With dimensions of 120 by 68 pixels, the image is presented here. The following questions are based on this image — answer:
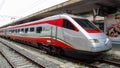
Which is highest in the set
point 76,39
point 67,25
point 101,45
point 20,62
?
point 67,25

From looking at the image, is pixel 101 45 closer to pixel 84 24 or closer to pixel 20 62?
pixel 84 24

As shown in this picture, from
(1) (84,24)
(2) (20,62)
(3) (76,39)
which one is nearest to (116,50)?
(1) (84,24)

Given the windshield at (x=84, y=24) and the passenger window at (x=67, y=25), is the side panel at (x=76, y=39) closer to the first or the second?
the passenger window at (x=67, y=25)

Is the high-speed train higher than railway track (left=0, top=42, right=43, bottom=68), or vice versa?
the high-speed train

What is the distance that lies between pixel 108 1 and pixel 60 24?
12.3 ft

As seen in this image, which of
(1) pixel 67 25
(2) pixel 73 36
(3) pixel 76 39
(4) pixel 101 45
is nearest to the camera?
(4) pixel 101 45

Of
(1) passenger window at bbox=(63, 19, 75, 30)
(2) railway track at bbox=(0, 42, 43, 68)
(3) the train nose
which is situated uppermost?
(1) passenger window at bbox=(63, 19, 75, 30)

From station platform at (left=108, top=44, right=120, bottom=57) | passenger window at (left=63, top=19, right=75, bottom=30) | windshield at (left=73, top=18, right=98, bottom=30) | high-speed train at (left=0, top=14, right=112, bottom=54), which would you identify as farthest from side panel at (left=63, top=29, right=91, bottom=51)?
station platform at (left=108, top=44, right=120, bottom=57)

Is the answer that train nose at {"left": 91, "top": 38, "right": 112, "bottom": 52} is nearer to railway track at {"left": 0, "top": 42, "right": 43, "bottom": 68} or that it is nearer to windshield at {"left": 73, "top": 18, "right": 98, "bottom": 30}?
windshield at {"left": 73, "top": 18, "right": 98, "bottom": 30}

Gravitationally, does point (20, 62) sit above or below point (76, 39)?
below

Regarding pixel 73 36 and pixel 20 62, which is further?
pixel 20 62

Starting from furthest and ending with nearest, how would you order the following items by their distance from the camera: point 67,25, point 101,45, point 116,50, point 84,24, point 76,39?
point 116,50
point 67,25
point 84,24
point 76,39
point 101,45

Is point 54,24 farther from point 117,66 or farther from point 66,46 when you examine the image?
point 117,66

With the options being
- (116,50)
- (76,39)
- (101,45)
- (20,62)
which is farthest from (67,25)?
(116,50)
